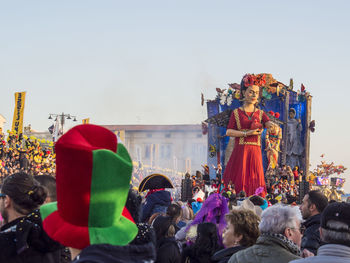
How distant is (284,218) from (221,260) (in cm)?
74

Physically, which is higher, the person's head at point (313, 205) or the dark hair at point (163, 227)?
the person's head at point (313, 205)

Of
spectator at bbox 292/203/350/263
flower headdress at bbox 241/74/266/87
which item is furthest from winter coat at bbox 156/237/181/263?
flower headdress at bbox 241/74/266/87

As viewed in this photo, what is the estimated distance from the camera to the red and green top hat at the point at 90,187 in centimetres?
210

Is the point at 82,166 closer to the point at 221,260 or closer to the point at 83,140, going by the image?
the point at 83,140

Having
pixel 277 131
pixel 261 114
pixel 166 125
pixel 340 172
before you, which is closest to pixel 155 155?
pixel 166 125

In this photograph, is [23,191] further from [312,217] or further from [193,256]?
[312,217]

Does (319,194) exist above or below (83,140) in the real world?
below

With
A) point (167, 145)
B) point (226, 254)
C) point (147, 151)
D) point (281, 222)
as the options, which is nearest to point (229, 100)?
point (226, 254)

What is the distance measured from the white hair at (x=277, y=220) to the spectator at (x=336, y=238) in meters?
0.63

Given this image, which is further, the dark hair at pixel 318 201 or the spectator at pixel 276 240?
the dark hair at pixel 318 201

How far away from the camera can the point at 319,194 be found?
5.81 metres

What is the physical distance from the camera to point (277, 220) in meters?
4.14

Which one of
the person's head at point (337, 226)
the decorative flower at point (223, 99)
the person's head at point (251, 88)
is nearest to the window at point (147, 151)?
the decorative flower at point (223, 99)

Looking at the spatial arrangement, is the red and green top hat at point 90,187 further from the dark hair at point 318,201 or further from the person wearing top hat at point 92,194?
the dark hair at point 318,201
